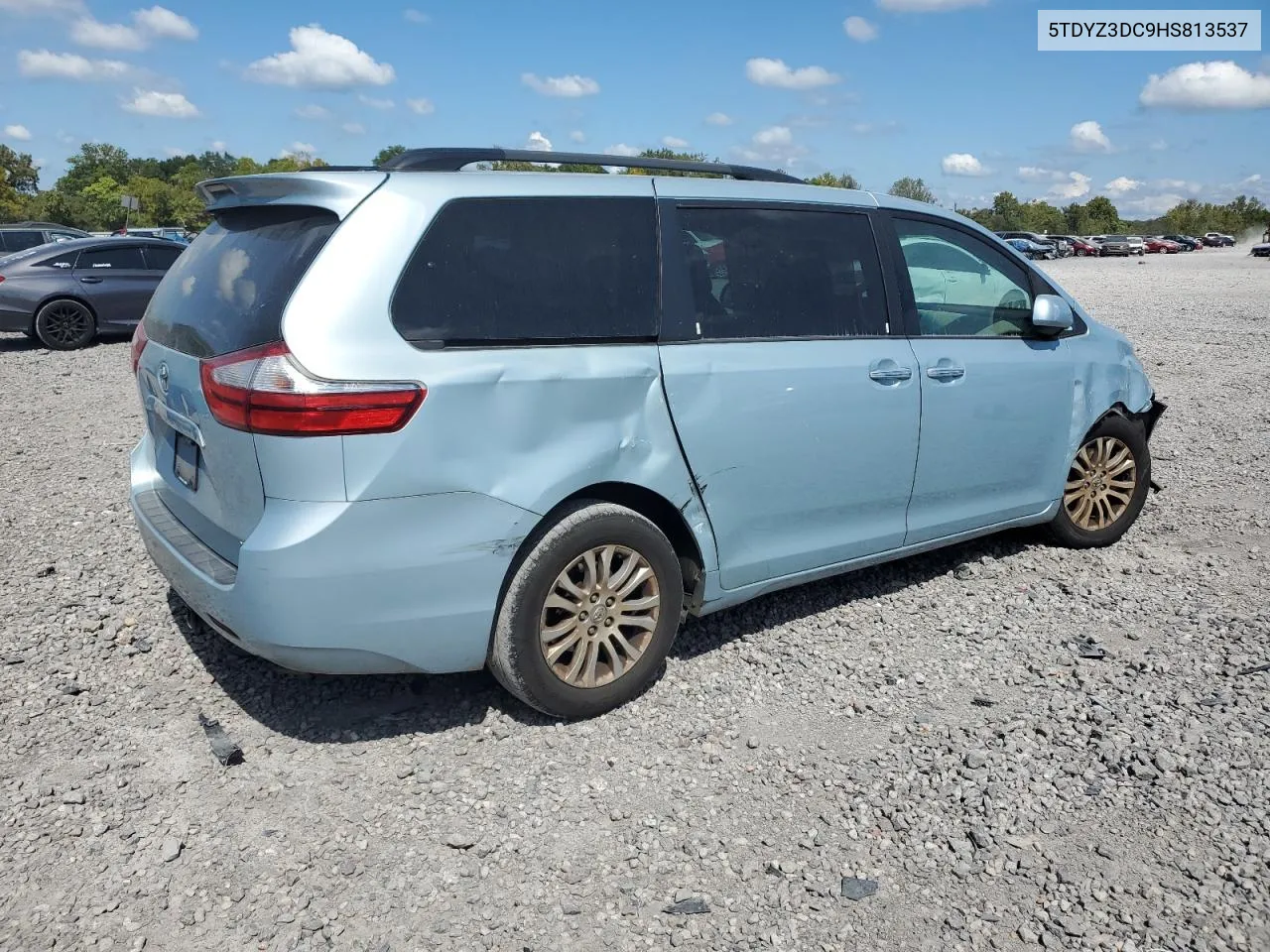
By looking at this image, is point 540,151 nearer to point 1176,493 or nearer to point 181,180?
point 1176,493

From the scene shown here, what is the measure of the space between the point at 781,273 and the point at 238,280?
2032 mm

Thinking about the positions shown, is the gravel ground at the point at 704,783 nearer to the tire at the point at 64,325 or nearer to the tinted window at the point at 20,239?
the tire at the point at 64,325

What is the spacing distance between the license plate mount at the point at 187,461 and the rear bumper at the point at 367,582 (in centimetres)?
27

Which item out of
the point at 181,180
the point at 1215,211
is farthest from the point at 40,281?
the point at 1215,211

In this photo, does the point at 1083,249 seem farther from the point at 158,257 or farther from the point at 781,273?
the point at 781,273

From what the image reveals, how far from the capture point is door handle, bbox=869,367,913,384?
4086 millimetres

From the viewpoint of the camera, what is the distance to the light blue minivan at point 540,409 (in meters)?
2.96

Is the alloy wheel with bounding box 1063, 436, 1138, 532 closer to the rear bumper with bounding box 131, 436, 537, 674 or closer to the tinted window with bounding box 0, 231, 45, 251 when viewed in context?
the rear bumper with bounding box 131, 436, 537, 674

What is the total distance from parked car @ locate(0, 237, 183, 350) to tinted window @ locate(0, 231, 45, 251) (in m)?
8.77

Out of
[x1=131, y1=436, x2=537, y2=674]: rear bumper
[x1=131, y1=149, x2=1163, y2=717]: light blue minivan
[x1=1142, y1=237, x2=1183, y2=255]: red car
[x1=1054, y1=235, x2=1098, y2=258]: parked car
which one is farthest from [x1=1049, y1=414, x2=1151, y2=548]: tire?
[x1=1142, y1=237, x2=1183, y2=255]: red car

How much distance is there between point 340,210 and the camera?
3088mm

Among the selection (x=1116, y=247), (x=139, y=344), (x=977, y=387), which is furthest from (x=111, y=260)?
(x=1116, y=247)

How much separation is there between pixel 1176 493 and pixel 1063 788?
4.02 meters

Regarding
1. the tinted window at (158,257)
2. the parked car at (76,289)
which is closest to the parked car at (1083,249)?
the tinted window at (158,257)
